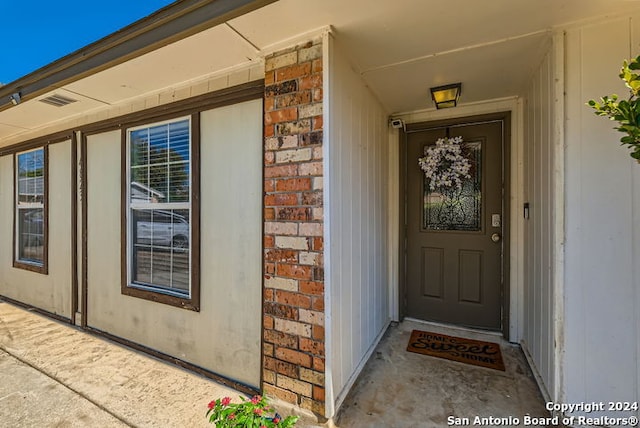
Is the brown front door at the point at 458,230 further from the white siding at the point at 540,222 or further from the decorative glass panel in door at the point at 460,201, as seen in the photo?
the white siding at the point at 540,222

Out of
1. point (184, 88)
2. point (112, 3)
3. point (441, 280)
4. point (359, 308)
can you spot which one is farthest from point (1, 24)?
point (441, 280)

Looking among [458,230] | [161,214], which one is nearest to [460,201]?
[458,230]

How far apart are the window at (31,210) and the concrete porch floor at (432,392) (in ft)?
13.3

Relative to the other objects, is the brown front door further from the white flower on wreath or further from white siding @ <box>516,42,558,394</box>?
white siding @ <box>516,42,558,394</box>

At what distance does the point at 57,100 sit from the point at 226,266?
7.71ft

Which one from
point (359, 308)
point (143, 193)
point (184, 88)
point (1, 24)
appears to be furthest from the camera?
point (1, 24)

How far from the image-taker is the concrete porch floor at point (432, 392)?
178cm

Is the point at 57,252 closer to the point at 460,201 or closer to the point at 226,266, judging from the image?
the point at 226,266

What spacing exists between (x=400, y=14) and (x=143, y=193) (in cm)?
255

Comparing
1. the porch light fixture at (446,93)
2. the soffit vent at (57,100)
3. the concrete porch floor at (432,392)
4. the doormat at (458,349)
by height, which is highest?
the soffit vent at (57,100)

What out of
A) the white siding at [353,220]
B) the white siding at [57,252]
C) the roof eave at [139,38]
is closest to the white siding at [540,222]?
the white siding at [353,220]

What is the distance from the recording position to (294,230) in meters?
1.78

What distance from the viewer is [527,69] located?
211cm

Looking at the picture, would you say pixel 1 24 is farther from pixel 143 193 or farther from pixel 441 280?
pixel 441 280
